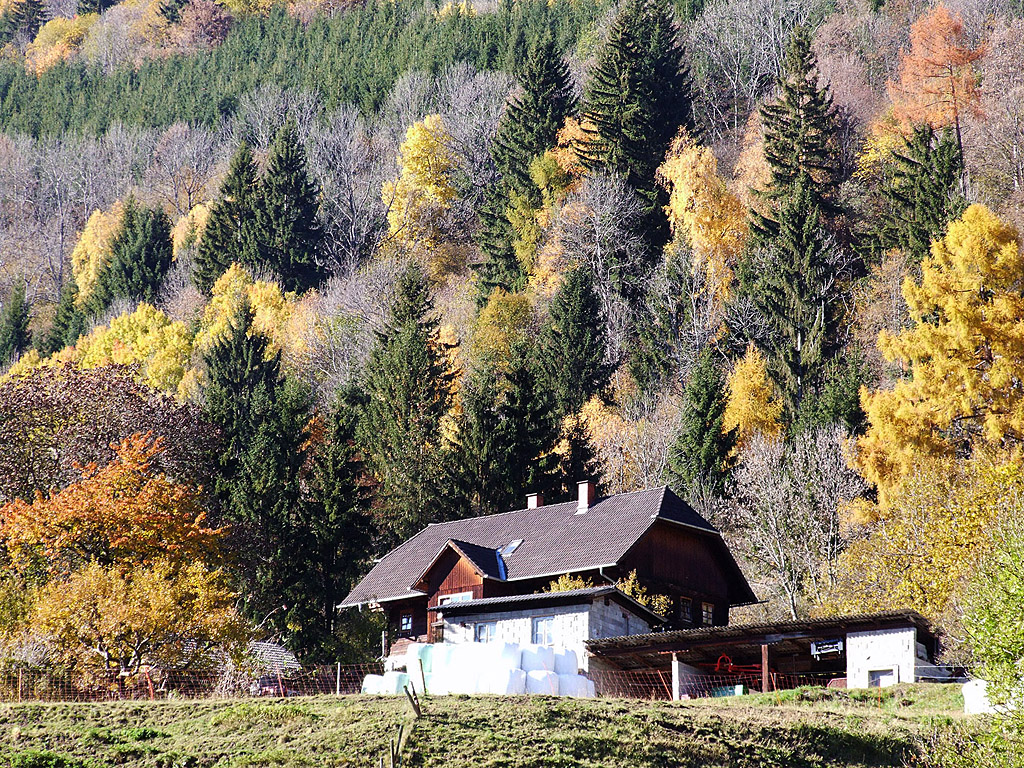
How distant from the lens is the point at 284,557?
50.8 meters

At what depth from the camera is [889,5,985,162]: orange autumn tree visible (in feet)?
240

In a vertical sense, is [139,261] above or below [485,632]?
above

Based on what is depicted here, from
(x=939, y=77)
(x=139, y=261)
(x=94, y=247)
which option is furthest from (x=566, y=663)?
(x=94, y=247)

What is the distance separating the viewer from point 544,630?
1592 inches

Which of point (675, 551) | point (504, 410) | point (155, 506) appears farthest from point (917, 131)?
point (155, 506)

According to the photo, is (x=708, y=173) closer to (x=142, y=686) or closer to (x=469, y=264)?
(x=469, y=264)

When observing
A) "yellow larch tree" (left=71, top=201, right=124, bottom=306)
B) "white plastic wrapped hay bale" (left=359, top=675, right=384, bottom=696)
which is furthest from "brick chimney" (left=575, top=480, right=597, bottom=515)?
"yellow larch tree" (left=71, top=201, right=124, bottom=306)

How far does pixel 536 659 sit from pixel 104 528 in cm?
1837

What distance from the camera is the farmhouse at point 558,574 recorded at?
133ft

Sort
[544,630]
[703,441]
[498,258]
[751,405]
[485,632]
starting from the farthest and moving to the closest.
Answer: [498,258] → [751,405] → [703,441] → [485,632] → [544,630]

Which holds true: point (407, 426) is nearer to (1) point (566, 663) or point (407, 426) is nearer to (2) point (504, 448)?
(2) point (504, 448)

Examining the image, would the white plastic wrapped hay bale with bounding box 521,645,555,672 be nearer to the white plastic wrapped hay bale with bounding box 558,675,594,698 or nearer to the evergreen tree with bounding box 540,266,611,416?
the white plastic wrapped hay bale with bounding box 558,675,594,698

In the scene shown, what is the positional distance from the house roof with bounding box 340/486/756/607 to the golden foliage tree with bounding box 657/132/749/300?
2650 cm

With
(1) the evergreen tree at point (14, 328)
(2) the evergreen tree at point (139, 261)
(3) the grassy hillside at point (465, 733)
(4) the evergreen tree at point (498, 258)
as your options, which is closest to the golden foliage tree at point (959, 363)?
(3) the grassy hillside at point (465, 733)
